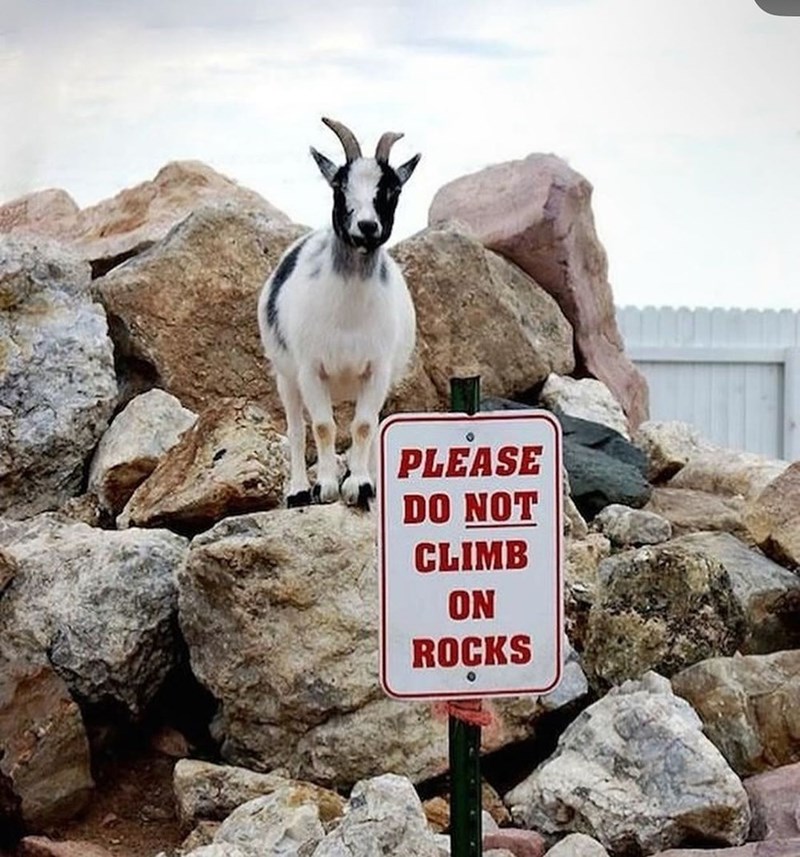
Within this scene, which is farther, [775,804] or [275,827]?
[775,804]

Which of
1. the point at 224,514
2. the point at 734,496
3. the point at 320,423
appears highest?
the point at 320,423

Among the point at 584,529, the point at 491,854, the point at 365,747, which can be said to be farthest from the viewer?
the point at 584,529

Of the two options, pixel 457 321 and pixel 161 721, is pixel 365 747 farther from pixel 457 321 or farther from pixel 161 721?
pixel 457 321

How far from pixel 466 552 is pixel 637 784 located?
2238 millimetres

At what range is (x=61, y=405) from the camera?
7.56 metres

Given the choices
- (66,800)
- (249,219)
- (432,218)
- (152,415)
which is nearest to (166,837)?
(66,800)

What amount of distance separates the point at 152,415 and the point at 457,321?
1.78 m

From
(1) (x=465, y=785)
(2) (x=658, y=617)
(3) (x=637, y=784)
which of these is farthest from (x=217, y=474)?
(1) (x=465, y=785)

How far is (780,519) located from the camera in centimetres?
726

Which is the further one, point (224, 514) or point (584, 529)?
point (584, 529)

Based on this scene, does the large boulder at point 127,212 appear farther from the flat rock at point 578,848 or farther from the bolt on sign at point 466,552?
the bolt on sign at point 466,552

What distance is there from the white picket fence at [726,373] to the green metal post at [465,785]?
903 cm

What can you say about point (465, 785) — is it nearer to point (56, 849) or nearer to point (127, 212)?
point (56, 849)

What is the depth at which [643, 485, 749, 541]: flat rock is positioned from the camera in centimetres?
796
